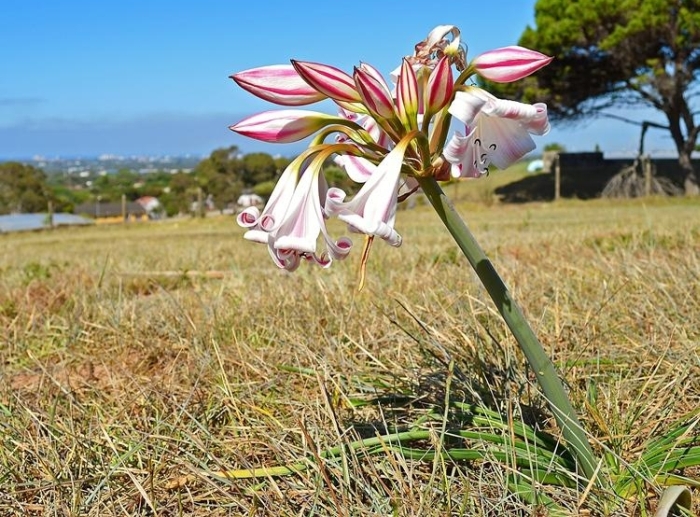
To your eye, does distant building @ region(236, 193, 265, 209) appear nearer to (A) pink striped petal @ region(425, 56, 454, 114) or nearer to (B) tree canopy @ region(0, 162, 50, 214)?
(A) pink striped petal @ region(425, 56, 454, 114)

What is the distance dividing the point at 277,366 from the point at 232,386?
13cm

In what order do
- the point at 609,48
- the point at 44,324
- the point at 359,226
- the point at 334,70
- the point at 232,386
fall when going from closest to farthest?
1. the point at 359,226
2. the point at 334,70
3. the point at 232,386
4. the point at 44,324
5. the point at 609,48

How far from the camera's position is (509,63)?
3.44ft

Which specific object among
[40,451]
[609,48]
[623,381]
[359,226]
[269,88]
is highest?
[609,48]

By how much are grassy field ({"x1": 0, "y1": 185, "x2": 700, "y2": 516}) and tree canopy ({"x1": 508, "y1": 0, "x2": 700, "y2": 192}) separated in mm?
15637

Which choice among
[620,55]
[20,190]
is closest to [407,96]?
[620,55]

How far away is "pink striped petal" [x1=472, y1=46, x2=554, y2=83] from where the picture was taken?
1035 mm

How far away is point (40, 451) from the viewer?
1609mm

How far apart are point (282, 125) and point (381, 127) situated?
5.7 inches

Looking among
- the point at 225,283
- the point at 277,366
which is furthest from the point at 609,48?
the point at 277,366

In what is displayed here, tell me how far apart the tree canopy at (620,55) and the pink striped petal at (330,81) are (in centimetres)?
1700

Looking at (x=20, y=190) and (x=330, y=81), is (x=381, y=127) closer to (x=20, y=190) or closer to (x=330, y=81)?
(x=330, y=81)

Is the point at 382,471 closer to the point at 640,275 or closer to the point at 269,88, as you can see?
the point at 269,88

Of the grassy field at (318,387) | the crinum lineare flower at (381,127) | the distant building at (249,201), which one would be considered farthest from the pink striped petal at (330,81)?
the grassy field at (318,387)
